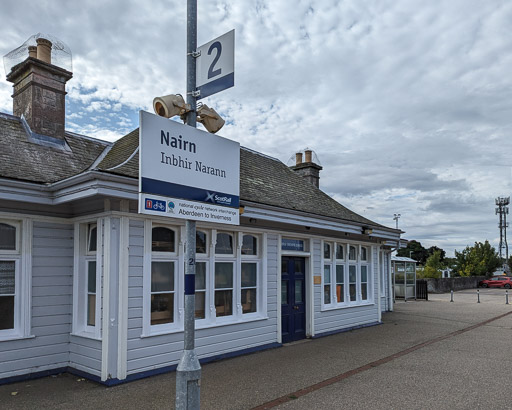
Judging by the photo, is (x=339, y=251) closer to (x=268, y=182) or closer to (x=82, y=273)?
(x=268, y=182)

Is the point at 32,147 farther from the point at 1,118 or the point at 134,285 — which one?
the point at 134,285

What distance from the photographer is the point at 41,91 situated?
31.2 feet

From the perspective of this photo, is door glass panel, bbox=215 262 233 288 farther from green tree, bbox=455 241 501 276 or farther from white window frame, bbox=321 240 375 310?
green tree, bbox=455 241 501 276

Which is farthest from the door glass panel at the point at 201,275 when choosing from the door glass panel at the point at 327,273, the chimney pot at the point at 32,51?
the chimney pot at the point at 32,51

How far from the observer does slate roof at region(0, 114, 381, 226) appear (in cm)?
783

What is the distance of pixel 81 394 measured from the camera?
21.6 feet

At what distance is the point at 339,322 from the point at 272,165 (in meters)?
5.06

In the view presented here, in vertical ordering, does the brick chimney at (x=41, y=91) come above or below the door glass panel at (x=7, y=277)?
above

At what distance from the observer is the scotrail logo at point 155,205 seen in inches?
166

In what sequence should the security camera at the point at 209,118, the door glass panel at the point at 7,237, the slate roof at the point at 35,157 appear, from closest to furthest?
the security camera at the point at 209,118 → the door glass panel at the point at 7,237 → the slate roof at the point at 35,157

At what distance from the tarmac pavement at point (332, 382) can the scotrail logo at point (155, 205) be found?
3.19 meters

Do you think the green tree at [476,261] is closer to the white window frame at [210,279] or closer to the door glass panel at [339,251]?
the door glass panel at [339,251]

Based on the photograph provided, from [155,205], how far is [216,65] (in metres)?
1.59

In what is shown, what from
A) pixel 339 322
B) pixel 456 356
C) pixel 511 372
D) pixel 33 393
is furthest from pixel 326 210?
pixel 33 393
